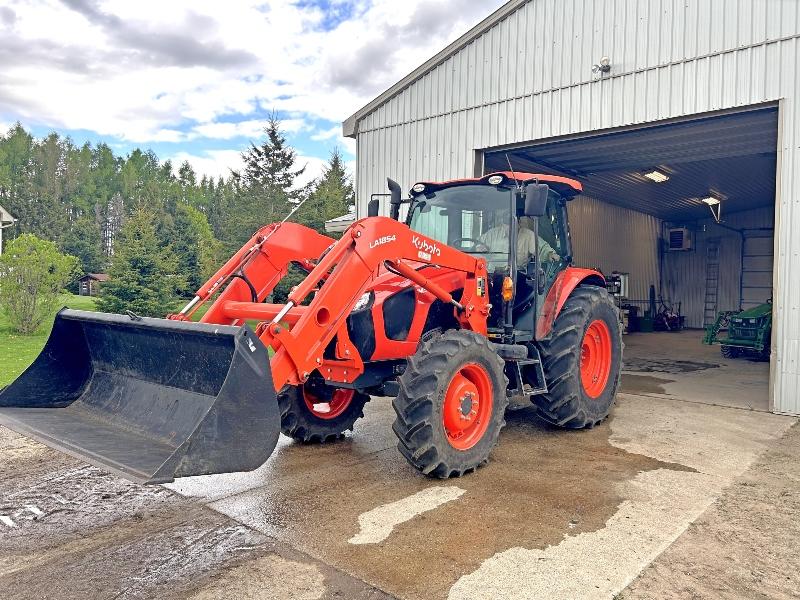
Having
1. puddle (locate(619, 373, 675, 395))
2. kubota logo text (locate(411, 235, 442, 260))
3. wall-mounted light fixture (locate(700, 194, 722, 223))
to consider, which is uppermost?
wall-mounted light fixture (locate(700, 194, 722, 223))

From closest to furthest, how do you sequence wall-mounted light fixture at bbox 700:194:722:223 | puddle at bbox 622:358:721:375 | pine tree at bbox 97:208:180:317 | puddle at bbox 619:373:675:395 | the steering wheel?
the steering wheel → puddle at bbox 619:373:675:395 → puddle at bbox 622:358:721:375 → pine tree at bbox 97:208:180:317 → wall-mounted light fixture at bbox 700:194:722:223

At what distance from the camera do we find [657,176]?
1470 cm

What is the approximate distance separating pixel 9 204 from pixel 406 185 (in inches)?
2255

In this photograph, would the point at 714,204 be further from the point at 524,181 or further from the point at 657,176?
the point at 524,181

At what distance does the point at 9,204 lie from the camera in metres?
55.0

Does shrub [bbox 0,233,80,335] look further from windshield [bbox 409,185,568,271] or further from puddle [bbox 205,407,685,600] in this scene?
windshield [bbox 409,185,568,271]

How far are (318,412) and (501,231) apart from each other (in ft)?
7.75

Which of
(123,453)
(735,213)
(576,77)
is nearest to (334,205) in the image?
(735,213)

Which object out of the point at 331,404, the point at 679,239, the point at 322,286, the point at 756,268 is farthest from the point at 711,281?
the point at 322,286

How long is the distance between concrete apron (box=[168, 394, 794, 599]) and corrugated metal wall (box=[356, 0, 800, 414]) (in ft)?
9.65

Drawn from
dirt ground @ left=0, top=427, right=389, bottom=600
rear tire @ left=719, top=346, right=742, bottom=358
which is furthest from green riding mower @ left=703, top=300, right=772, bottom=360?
dirt ground @ left=0, top=427, right=389, bottom=600

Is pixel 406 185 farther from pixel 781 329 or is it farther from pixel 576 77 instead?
pixel 781 329

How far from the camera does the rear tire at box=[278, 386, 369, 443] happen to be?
212 inches

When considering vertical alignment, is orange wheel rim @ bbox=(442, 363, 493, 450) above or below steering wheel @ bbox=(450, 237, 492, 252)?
below
